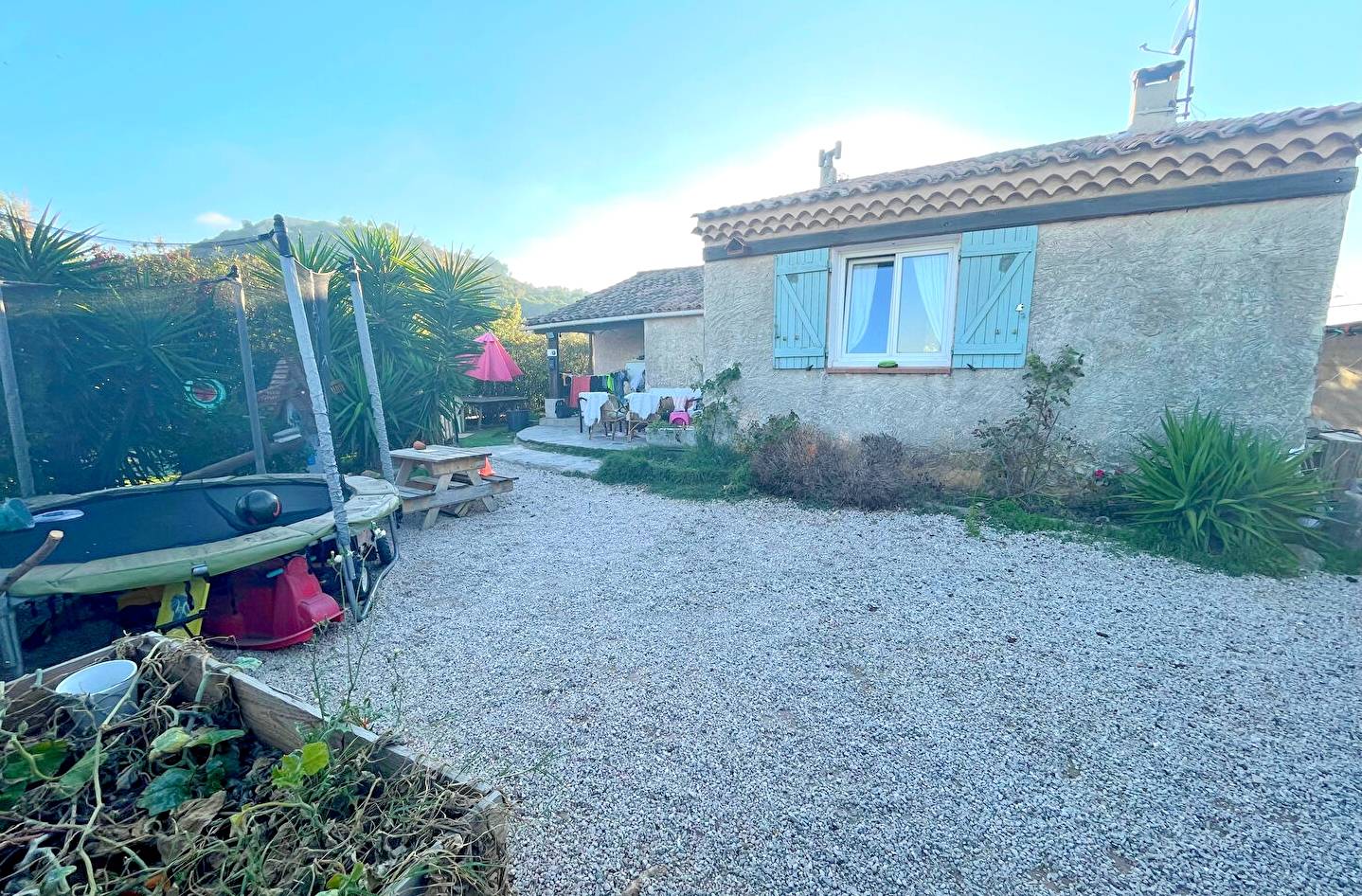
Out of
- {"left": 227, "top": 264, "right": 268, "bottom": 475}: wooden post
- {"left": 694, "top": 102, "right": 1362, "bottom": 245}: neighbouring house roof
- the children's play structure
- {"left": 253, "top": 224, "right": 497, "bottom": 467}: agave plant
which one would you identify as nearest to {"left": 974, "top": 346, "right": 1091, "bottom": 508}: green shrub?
{"left": 694, "top": 102, "right": 1362, "bottom": 245}: neighbouring house roof

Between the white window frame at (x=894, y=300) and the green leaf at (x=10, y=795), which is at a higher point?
the white window frame at (x=894, y=300)

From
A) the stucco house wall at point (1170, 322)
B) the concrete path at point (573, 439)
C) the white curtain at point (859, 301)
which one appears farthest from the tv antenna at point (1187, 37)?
the concrete path at point (573, 439)

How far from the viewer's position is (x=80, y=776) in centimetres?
104

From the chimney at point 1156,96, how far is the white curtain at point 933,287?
11.3 feet

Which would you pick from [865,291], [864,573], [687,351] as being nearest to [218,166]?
[687,351]

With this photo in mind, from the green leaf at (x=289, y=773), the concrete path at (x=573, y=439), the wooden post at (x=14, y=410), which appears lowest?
the concrete path at (x=573, y=439)

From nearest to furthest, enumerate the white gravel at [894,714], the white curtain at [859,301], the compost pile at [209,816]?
the compost pile at [209,816] → the white gravel at [894,714] → the white curtain at [859,301]

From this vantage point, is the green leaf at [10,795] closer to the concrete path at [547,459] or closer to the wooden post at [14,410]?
the wooden post at [14,410]

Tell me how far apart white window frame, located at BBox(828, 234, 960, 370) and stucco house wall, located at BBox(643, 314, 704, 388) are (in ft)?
14.8

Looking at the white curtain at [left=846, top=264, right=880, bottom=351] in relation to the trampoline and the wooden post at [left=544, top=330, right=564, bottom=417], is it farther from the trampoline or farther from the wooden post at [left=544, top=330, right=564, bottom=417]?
the wooden post at [left=544, top=330, right=564, bottom=417]

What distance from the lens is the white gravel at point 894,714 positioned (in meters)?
1.70

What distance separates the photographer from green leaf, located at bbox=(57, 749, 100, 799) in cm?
102

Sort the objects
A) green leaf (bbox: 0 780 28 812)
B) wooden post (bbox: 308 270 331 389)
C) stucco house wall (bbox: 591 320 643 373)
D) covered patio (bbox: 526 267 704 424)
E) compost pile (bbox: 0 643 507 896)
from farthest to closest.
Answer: stucco house wall (bbox: 591 320 643 373) → covered patio (bbox: 526 267 704 424) → wooden post (bbox: 308 270 331 389) → green leaf (bbox: 0 780 28 812) → compost pile (bbox: 0 643 507 896)

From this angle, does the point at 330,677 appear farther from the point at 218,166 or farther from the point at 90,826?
the point at 218,166
